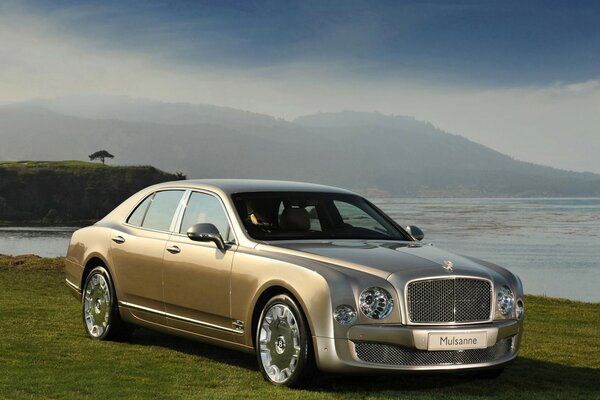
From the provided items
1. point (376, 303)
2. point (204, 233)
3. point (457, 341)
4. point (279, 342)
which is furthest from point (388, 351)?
point (204, 233)

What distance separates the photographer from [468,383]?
855 cm

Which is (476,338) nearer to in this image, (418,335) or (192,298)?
(418,335)

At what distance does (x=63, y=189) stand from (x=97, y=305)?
178499 millimetres

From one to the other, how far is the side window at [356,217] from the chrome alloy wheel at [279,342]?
1.62m

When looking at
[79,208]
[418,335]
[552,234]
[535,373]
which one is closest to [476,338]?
[418,335]

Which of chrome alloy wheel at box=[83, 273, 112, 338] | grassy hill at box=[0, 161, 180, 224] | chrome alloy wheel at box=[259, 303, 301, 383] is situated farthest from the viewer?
grassy hill at box=[0, 161, 180, 224]

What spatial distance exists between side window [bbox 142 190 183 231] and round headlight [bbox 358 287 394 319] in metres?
2.91

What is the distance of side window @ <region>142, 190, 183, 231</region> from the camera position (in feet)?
32.6

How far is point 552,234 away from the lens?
110688 millimetres

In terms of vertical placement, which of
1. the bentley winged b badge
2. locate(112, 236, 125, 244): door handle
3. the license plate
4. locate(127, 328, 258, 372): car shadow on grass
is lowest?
locate(127, 328, 258, 372): car shadow on grass

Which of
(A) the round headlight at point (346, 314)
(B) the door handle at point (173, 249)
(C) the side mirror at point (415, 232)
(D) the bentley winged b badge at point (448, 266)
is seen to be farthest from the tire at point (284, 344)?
(C) the side mirror at point (415, 232)

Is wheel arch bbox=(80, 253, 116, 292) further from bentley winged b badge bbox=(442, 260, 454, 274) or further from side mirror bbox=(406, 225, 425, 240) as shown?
bentley winged b badge bbox=(442, 260, 454, 274)

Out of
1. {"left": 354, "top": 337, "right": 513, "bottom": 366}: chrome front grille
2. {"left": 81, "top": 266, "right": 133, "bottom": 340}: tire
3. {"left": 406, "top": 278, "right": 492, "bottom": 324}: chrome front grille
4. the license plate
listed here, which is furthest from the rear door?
the license plate

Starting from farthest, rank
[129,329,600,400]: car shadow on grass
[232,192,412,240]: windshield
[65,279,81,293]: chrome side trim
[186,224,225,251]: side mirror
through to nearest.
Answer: [65,279,81,293]: chrome side trim < [232,192,412,240]: windshield < [186,224,225,251]: side mirror < [129,329,600,400]: car shadow on grass
